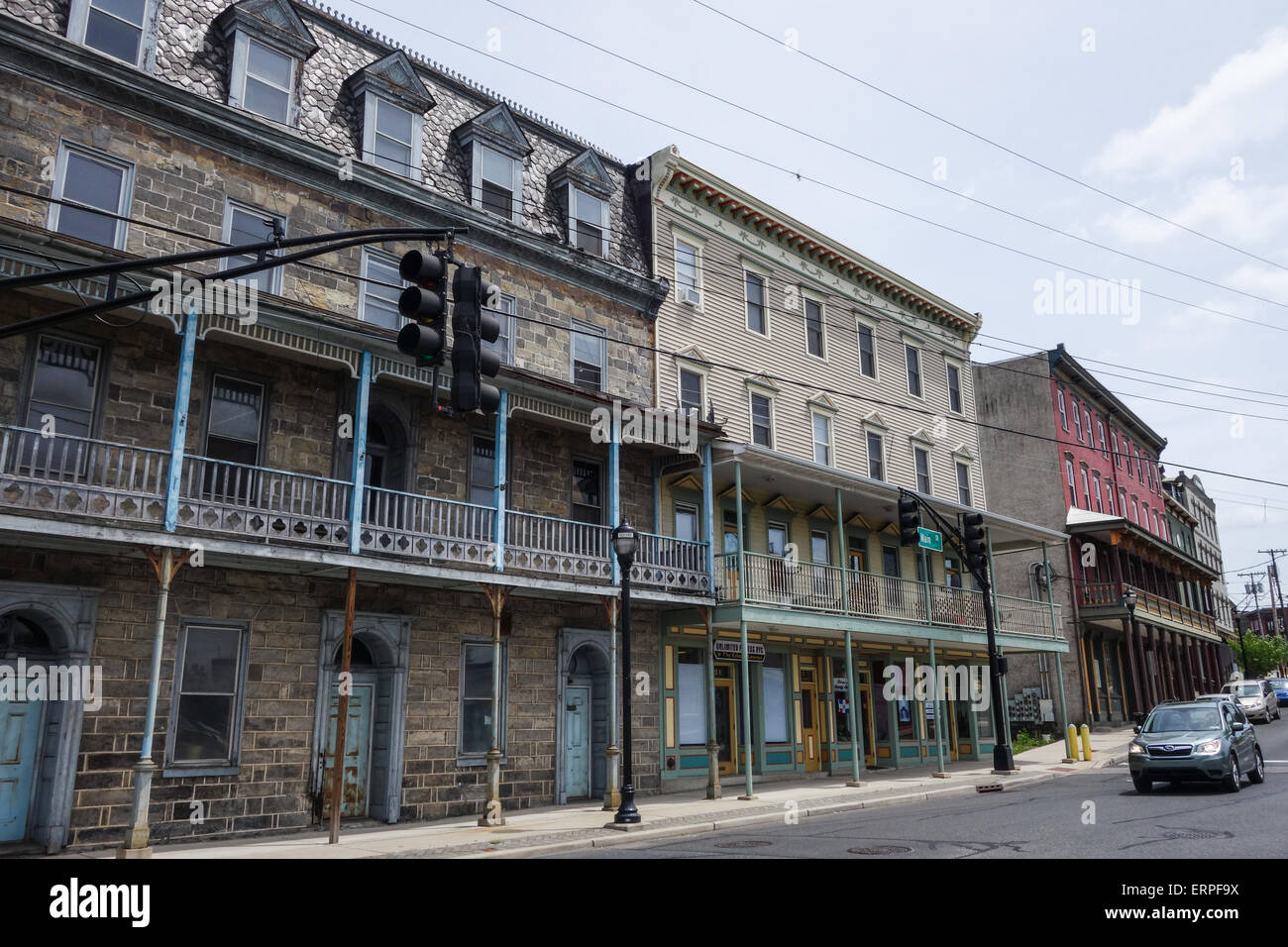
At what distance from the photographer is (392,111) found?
17.9 m

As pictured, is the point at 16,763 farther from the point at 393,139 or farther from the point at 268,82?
the point at 393,139

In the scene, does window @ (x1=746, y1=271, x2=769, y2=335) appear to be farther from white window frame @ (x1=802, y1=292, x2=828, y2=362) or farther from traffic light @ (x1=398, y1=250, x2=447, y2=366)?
traffic light @ (x1=398, y1=250, x2=447, y2=366)

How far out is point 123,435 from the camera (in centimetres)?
1358

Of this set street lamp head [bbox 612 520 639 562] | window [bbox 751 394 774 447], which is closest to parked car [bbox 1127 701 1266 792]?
street lamp head [bbox 612 520 639 562]

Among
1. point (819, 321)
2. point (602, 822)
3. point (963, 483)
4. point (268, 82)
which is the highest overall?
point (819, 321)

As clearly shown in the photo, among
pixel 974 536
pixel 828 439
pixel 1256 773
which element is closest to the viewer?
pixel 1256 773

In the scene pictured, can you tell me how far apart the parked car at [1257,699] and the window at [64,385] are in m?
38.5

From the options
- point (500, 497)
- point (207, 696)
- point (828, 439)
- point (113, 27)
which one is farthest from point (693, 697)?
point (113, 27)

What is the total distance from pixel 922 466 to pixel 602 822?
1938 cm

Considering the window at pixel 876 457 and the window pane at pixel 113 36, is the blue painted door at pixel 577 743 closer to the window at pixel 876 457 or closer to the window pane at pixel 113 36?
the window at pixel 876 457

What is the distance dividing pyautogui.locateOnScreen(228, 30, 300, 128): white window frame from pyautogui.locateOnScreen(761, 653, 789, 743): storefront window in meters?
16.0

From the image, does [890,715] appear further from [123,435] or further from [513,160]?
[123,435]

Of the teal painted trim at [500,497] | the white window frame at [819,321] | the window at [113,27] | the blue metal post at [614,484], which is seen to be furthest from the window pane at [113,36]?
the white window frame at [819,321]

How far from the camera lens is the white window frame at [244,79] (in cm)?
1570
